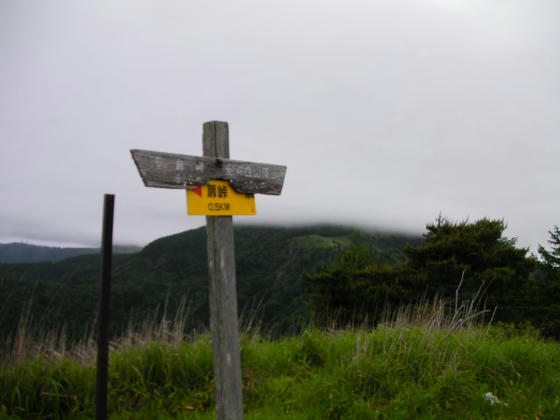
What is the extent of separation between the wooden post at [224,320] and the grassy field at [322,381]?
977mm

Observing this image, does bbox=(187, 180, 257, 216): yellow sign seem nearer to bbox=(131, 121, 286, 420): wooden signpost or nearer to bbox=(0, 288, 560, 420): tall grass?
bbox=(131, 121, 286, 420): wooden signpost

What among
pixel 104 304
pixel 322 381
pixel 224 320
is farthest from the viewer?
pixel 322 381

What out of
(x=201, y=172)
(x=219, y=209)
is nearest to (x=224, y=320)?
(x=219, y=209)

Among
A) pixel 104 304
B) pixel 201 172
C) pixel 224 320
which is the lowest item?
pixel 224 320

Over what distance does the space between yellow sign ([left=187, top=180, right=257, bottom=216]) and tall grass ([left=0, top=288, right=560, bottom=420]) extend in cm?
200

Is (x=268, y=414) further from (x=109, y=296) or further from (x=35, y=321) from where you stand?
(x=35, y=321)

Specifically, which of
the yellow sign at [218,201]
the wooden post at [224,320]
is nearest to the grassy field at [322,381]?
the wooden post at [224,320]

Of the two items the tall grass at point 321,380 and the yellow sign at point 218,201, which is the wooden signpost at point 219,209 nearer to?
the yellow sign at point 218,201

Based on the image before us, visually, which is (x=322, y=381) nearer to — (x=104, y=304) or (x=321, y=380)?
(x=321, y=380)

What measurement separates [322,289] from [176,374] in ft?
79.9

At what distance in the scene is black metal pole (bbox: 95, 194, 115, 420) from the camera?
7.54 ft

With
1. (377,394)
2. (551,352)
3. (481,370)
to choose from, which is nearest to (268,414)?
(377,394)

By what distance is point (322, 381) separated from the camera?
3.61 meters

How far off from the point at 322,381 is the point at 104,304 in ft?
7.80
